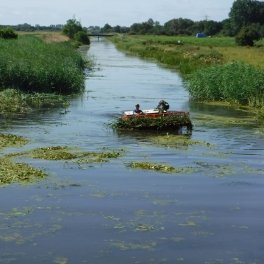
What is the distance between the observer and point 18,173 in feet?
61.9

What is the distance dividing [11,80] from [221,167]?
21.5 metres

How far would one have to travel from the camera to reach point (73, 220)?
14.9 meters

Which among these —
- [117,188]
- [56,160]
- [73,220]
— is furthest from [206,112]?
[73,220]

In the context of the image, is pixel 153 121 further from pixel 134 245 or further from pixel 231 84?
pixel 134 245

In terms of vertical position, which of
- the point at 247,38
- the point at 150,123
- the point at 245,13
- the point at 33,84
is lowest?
the point at 150,123

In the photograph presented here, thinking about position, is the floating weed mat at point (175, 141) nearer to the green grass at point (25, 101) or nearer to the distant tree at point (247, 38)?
the green grass at point (25, 101)

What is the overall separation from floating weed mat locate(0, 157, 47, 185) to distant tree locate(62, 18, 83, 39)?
13260 centimetres

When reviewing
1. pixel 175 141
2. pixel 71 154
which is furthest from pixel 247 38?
pixel 71 154

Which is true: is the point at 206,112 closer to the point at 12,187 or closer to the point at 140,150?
the point at 140,150

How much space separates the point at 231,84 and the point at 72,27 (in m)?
123

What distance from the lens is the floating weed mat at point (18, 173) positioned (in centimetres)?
1828

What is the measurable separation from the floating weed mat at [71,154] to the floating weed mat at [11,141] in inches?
55.7

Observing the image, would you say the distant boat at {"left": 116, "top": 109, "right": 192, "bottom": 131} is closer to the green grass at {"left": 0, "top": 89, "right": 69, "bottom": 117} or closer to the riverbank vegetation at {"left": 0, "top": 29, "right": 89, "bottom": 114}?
the green grass at {"left": 0, "top": 89, "right": 69, "bottom": 117}

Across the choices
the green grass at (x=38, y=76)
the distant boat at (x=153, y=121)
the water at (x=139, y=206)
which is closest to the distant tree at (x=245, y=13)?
the green grass at (x=38, y=76)
